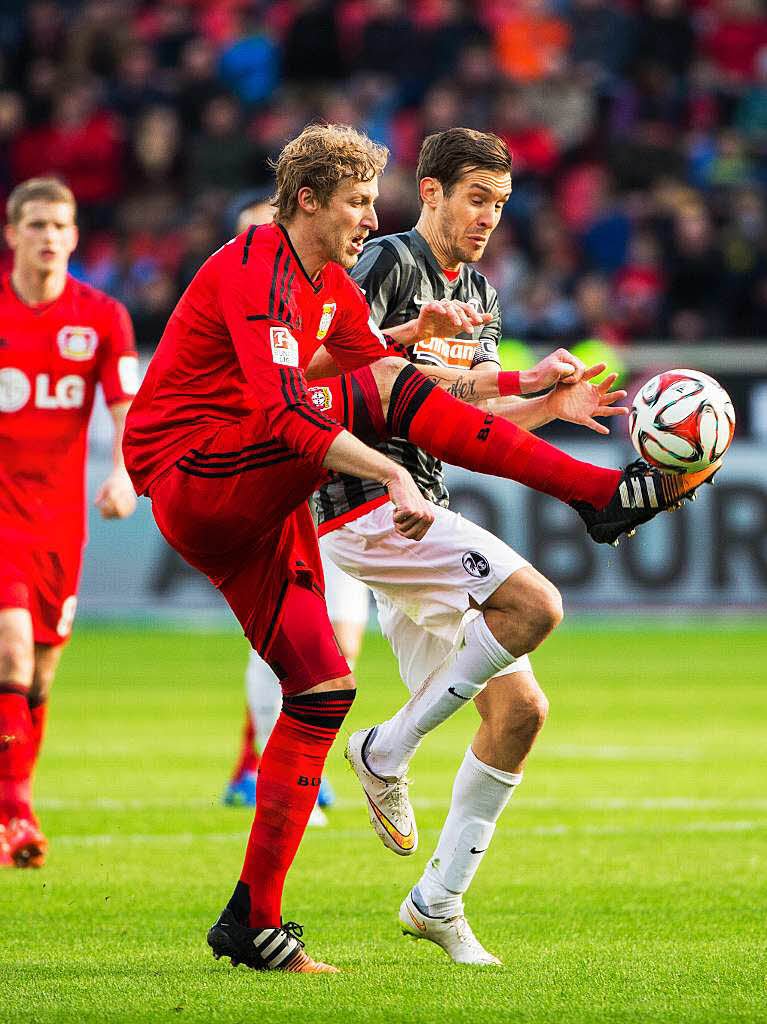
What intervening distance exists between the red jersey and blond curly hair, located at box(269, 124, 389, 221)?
102 mm

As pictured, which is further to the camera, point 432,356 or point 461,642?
point 432,356

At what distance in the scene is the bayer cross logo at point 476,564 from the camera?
518cm

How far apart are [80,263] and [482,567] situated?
14586mm

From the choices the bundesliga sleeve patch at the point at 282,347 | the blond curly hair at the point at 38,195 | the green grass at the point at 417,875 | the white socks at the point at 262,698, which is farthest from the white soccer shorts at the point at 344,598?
the bundesliga sleeve patch at the point at 282,347

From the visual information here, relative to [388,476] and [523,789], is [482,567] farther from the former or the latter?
[523,789]

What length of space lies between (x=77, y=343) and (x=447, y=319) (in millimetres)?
2591

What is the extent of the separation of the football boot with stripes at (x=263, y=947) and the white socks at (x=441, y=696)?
0.67 m

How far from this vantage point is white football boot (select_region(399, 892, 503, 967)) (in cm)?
505

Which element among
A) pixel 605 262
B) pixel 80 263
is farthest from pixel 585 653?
pixel 80 263

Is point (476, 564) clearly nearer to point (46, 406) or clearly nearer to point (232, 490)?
point (232, 490)

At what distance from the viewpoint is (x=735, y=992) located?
4.55 m

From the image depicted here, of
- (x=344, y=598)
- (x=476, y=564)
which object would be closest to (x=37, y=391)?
(x=344, y=598)

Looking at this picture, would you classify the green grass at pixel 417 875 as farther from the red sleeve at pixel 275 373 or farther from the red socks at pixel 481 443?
the red sleeve at pixel 275 373

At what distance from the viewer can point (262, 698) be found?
788 centimetres
